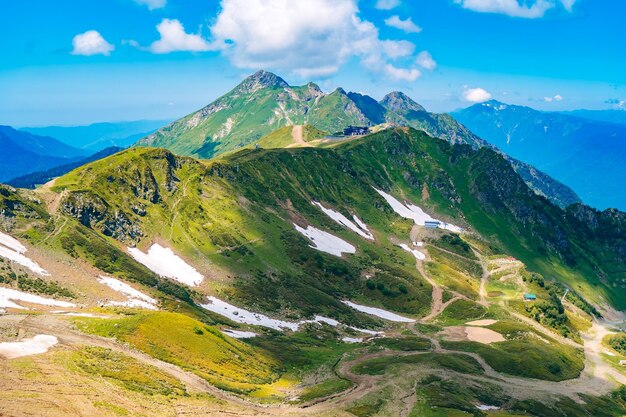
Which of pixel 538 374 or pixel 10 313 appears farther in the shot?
pixel 538 374

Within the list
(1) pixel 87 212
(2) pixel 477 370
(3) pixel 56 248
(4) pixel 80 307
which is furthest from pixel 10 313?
(2) pixel 477 370

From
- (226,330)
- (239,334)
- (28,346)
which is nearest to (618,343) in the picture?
(239,334)

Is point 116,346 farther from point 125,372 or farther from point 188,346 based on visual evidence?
point 188,346

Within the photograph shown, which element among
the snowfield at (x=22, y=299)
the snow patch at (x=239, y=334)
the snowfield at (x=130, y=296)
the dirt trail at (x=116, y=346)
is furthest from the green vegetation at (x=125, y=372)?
the snow patch at (x=239, y=334)

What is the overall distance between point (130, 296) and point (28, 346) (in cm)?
5568

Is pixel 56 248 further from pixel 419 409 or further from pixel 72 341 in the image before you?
pixel 419 409

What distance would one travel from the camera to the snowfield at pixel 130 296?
395 feet

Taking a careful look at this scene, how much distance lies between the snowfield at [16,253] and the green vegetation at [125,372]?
56521mm

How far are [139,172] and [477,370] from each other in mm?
147383

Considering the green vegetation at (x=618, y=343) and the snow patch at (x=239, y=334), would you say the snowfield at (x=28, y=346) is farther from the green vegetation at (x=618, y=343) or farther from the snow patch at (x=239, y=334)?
the green vegetation at (x=618, y=343)

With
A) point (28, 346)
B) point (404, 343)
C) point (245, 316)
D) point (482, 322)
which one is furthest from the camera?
point (482, 322)

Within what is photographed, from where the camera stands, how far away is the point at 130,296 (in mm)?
124938

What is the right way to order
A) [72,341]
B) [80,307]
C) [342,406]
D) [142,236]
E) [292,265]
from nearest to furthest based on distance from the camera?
[72,341] < [342,406] < [80,307] < [142,236] < [292,265]

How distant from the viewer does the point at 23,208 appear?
141 metres
